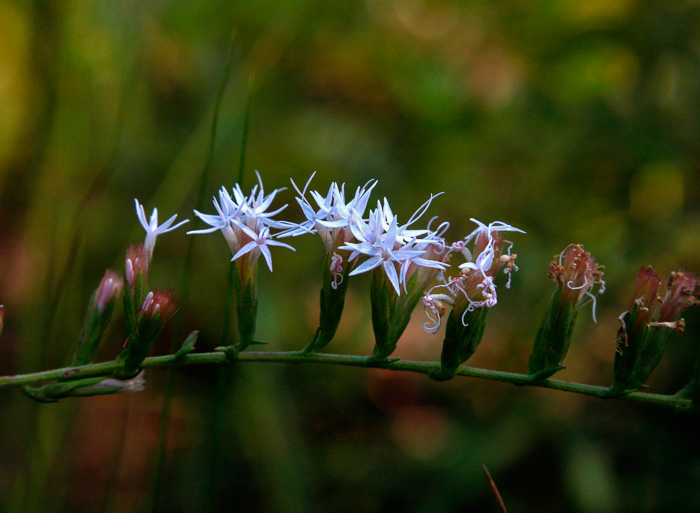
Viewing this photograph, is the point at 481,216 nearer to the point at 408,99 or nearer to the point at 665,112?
the point at 408,99

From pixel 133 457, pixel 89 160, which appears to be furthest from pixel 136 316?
pixel 133 457

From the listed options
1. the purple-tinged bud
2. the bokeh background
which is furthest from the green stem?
the bokeh background

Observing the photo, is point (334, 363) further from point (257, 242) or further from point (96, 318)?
point (96, 318)

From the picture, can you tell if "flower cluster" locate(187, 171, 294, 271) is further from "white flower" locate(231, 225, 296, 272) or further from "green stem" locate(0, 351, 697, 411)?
"green stem" locate(0, 351, 697, 411)

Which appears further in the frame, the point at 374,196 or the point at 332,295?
the point at 374,196

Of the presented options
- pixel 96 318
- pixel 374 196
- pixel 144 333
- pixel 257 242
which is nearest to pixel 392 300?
pixel 257 242

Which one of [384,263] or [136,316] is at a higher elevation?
[384,263]
